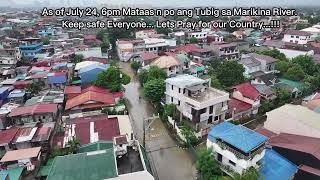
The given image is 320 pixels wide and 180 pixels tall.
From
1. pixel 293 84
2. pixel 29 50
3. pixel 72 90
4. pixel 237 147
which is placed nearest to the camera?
pixel 237 147

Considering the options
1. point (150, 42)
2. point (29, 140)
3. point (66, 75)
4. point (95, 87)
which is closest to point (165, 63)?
point (95, 87)

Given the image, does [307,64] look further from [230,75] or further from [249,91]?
[249,91]

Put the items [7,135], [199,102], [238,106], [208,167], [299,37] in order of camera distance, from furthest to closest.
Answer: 1. [299,37]
2. [238,106]
3. [199,102]
4. [7,135]
5. [208,167]

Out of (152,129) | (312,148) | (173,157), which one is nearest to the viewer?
Answer: (312,148)

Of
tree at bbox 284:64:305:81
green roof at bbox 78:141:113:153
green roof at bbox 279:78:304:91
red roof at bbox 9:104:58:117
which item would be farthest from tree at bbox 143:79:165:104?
tree at bbox 284:64:305:81

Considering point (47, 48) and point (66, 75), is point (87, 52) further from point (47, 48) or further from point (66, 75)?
point (66, 75)

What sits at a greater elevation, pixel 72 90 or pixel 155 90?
pixel 155 90

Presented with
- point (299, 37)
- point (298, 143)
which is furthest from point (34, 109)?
point (299, 37)
